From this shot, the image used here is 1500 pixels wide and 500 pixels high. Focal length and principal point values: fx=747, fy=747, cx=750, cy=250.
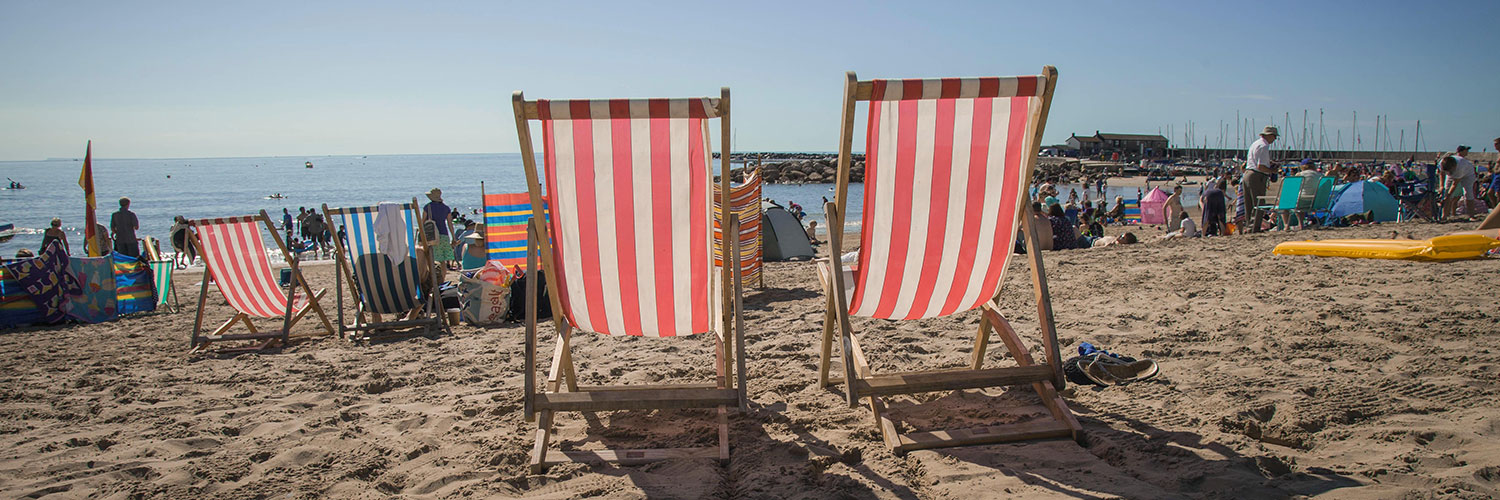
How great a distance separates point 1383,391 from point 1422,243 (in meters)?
3.75

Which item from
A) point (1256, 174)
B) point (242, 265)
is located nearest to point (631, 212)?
point (242, 265)

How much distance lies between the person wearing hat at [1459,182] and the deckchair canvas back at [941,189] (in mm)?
10070

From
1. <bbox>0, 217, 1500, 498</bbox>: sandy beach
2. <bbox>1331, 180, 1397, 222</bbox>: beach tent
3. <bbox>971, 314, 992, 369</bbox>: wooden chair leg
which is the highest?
<bbox>1331, 180, 1397, 222</bbox>: beach tent

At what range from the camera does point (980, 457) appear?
97.8 inches

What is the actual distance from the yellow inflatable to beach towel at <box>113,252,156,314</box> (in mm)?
10078

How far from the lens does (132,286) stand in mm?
6934

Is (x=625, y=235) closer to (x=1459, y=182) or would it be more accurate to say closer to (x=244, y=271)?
(x=244, y=271)

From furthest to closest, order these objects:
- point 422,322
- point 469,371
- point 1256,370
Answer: point 422,322 → point 469,371 → point 1256,370

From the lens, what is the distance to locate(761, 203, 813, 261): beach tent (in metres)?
10.8

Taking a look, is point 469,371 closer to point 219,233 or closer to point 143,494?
point 143,494

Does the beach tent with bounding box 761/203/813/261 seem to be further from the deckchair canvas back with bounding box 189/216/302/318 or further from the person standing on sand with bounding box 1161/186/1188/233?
the person standing on sand with bounding box 1161/186/1188/233

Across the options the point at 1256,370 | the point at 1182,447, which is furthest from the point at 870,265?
the point at 1256,370

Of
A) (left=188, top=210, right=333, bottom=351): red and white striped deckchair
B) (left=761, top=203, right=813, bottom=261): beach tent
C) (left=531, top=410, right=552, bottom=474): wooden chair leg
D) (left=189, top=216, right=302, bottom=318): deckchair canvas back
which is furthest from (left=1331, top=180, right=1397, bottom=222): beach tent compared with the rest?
(left=189, top=216, right=302, bottom=318): deckchair canvas back

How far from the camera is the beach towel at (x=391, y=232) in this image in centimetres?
531
